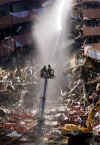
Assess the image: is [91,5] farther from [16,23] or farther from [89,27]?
[16,23]

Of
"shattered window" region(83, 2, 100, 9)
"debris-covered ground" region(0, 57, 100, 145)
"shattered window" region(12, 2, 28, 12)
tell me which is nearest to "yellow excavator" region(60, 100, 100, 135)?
"debris-covered ground" region(0, 57, 100, 145)

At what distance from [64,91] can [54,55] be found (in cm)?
596

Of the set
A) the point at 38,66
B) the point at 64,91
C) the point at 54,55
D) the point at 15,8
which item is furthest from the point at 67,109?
the point at 15,8

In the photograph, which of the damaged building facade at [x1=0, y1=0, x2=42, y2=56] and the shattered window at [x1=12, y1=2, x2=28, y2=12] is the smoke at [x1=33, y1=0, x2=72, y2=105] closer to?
the damaged building facade at [x1=0, y1=0, x2=42, y2=56]

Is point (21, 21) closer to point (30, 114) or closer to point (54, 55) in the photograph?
point (54, 55)

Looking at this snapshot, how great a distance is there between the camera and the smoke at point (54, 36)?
2598 cm

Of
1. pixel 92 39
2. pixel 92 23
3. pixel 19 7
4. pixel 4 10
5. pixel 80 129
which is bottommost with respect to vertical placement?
pixel 80 129

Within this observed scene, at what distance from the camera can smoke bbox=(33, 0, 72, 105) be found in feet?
85.2

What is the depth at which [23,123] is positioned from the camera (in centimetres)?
1934

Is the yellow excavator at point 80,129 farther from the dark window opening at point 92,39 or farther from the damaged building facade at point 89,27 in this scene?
the dark window opening at point 92,39

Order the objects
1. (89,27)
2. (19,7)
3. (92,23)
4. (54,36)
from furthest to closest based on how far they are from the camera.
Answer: (19,7), (54,36), (92,23), (89,27)

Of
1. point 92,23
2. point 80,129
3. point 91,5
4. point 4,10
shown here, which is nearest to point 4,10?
point 4,10

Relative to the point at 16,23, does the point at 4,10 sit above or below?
above

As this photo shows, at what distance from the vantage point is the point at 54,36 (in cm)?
3170
